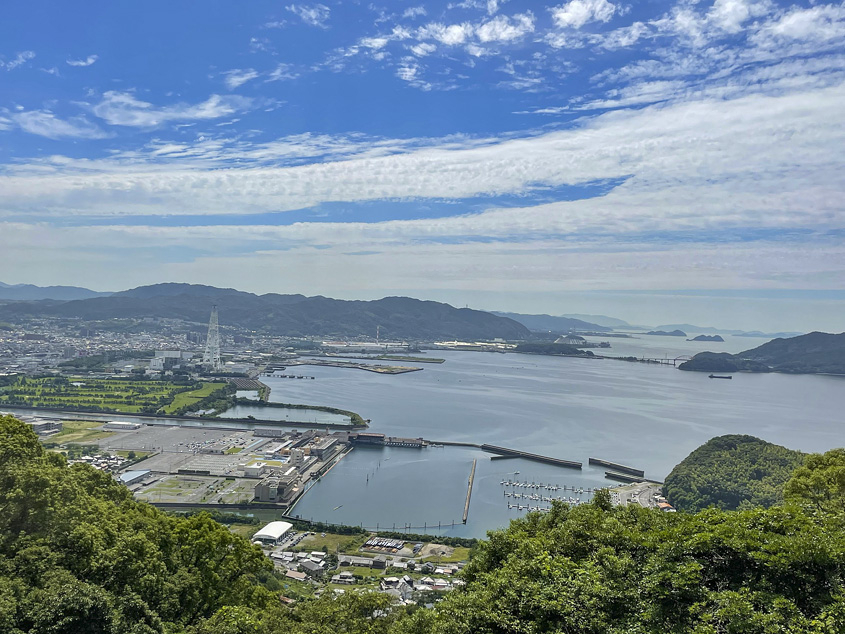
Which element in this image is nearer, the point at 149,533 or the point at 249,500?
the point at 149,533

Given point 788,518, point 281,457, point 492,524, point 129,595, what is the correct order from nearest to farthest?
point 788,518 → point 129,595 → point 492,524 → point 281,457

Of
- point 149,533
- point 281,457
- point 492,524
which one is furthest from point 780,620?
point 281,457

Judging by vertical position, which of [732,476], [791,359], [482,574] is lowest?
[732,476]

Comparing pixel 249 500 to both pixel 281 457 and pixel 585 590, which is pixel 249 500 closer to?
pixel 281 457

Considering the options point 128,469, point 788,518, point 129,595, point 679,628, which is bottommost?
point 128,469

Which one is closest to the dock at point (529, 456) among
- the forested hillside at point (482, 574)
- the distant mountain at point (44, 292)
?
the forested hillside at point (482, 574)

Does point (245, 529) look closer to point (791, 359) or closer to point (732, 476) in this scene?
point (732, 476)

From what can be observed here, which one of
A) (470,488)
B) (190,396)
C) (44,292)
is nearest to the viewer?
(470,488)

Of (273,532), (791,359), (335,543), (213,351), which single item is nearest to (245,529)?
(273,532)
